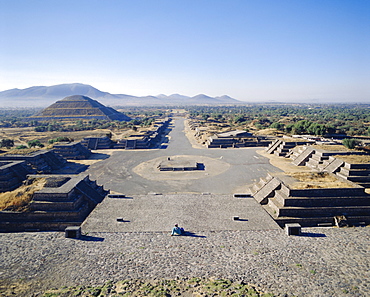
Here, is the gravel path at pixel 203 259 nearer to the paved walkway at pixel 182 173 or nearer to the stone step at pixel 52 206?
the stone step at pixel 52 206

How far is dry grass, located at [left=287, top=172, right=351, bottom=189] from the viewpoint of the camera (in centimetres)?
1762

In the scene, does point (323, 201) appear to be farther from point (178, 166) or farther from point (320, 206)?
point (178, 166)

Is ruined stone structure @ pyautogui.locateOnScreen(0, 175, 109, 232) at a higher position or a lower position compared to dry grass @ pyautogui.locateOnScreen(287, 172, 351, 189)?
lower

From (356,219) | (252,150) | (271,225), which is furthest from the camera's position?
(252,150)

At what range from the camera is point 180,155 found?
133ft

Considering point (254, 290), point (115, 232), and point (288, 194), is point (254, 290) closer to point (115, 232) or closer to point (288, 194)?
point (115, 232)

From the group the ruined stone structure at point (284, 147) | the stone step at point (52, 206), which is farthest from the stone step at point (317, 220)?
the ruined stone structure at point (284, 147)

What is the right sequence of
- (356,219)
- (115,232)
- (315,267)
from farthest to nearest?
(356,219)
(115,232)
(315,267)

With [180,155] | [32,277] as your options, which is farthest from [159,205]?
[180,155]

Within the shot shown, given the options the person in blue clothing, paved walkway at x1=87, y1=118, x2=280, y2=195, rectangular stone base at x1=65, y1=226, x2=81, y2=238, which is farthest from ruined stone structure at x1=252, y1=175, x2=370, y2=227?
rectangular stone base at x1=65, y1=226, x2=81, y2=238

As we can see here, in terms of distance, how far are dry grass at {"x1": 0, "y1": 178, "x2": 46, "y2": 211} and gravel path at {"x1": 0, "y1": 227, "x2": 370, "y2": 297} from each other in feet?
12.7

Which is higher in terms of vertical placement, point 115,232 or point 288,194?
point 288,194

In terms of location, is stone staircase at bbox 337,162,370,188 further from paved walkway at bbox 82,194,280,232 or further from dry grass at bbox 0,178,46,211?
dry grass at bbox 0,178,46,211

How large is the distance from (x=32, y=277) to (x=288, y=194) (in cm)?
1578
